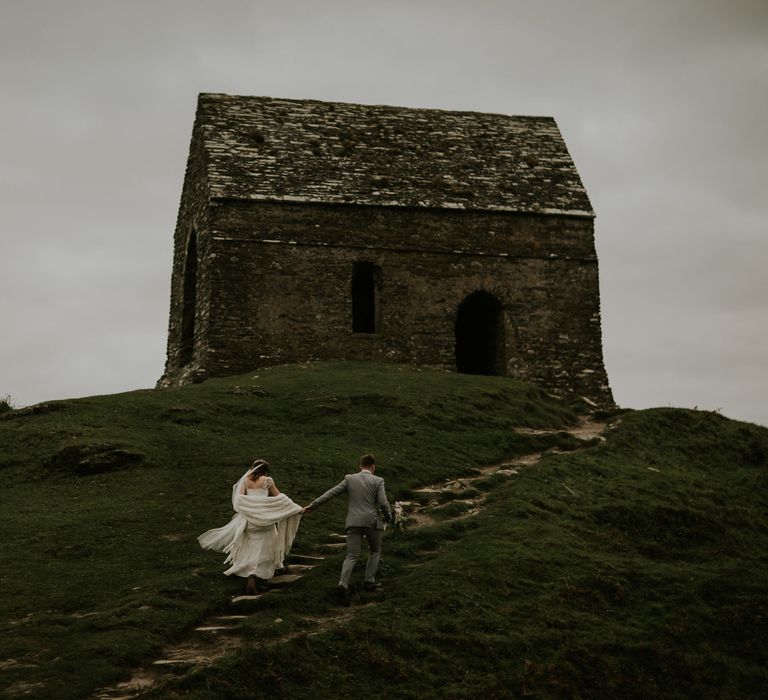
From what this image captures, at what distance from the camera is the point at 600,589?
16.5 meters

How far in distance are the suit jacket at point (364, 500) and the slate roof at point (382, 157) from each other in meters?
19.4

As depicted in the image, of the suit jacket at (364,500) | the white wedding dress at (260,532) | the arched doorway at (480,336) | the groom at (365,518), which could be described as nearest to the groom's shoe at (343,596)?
the groom at (365,518)

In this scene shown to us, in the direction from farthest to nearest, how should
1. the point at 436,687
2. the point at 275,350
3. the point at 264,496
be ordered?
the point at 275,350 → the point at 264,496 → the point at 436,687

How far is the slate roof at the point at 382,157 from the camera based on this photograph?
3478cm

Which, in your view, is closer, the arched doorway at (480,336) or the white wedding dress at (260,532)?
the white wedding dress at (260,532)

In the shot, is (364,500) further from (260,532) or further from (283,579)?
(283,579)

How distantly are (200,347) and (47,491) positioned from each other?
1258cm

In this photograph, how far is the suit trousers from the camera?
602 inches

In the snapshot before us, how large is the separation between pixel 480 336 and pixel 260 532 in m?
21.2

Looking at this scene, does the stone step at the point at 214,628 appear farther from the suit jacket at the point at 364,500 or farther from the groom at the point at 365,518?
the suit jacket at the point at 364,500

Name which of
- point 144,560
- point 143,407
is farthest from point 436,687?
point 143,407

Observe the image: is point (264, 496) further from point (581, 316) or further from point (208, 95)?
point (208, 95)

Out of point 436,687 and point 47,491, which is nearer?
point 436,687

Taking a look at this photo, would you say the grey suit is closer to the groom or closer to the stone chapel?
the groom
